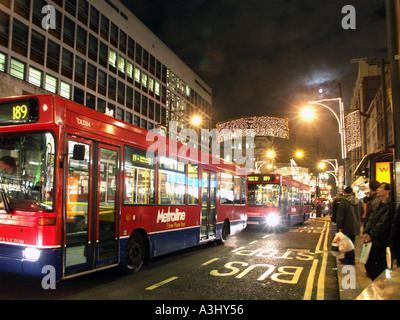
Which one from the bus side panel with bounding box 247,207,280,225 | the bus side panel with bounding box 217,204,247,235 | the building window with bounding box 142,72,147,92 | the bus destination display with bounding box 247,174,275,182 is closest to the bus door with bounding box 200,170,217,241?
the bus side panel with bounding box 217,204,247,235

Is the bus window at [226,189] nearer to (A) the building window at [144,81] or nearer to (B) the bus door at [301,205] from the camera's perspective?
(B) the bus door at [301,205]

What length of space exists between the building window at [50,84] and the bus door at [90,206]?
83.3 ft

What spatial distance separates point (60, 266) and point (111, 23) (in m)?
39.1

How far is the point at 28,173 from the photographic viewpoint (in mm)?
5887

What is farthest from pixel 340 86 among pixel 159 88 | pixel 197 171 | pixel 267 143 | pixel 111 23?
pixel 267 143

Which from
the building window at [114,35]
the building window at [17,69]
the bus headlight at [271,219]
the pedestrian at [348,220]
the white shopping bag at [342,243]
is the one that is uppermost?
the building window at [114,35]

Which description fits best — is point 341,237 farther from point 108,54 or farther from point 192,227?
point 108,54

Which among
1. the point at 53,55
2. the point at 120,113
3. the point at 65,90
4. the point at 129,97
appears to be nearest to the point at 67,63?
the point at 53,55

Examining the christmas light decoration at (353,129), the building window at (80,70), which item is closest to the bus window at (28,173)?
the christmas light decoration at (353,129)

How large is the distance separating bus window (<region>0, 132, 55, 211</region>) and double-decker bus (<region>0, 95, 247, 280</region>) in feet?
0.05

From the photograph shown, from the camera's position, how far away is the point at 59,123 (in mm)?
5957

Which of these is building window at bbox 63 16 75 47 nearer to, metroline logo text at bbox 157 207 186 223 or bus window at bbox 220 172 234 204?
bus window at bbox 220 172 234 204

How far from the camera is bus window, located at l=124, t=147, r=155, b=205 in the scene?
7.82m

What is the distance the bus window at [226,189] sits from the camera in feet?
44.6
